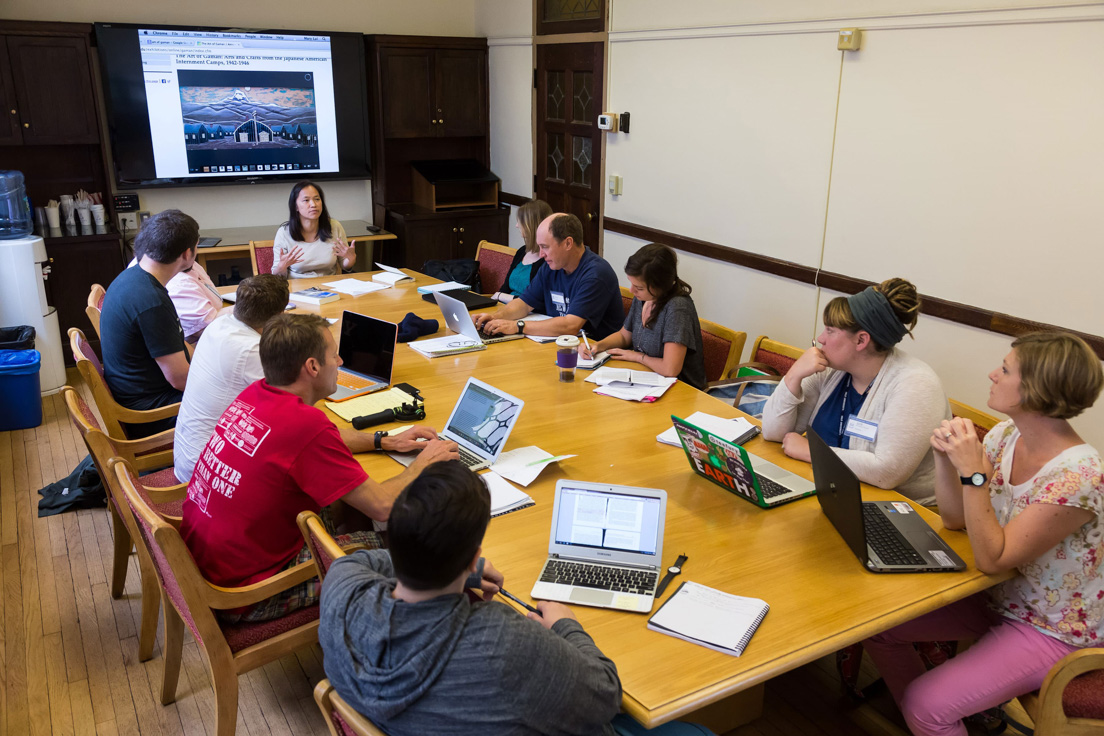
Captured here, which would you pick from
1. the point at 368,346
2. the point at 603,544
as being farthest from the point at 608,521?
the point at 368,346

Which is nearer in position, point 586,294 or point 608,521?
point 608,521

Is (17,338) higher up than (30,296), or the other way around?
(30,296)

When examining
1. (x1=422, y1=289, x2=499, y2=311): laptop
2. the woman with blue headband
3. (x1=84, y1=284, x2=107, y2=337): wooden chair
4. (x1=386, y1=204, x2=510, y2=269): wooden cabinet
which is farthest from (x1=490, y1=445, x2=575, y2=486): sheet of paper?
(x1=386, y1=204, x2=510, y2=269): wooden cabinet

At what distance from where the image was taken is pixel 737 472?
2.17 metres

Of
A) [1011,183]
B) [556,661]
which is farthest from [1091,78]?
[556,661]

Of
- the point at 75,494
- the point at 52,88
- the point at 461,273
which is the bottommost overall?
the point at 75,494

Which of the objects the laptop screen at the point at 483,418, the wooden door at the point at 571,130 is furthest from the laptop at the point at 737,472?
the wooden door at the point at 571,130

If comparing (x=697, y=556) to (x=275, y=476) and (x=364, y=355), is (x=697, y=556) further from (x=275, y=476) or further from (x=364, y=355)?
(x=364, y=355)

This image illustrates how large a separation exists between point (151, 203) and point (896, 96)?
511 cm

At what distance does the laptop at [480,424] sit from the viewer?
2400 millimetres

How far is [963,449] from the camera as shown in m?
1.90

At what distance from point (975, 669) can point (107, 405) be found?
2880 millimetres

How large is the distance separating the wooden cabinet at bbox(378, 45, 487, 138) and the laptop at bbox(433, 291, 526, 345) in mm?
3224

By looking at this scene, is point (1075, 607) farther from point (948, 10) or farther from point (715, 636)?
point (948, 10)
